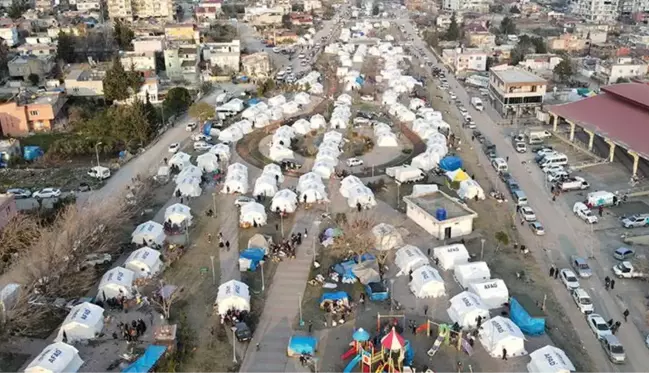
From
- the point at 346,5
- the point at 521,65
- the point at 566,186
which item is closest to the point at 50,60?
the point at 521,65

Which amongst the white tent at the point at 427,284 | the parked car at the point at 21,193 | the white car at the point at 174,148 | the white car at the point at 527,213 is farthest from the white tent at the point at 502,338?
the parked car at the point at 21,193

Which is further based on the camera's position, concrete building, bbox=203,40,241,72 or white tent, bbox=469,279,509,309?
concrete building, bbox=203,40,241,72

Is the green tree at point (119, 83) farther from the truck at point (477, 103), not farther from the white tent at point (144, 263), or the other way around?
the truck at point (477, 103)

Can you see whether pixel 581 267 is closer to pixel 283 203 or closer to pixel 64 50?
pixel 283 203

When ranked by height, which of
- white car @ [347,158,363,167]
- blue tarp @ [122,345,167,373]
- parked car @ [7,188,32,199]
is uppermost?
white car @ [347,158,363,167]

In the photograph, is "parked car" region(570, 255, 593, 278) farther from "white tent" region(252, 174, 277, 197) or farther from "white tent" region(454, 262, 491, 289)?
"white tent" region(252, 174, 277, 197)

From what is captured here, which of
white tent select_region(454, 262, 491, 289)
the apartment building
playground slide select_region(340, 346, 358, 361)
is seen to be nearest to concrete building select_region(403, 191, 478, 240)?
white tent select_region(454, 262, 491, 289)
